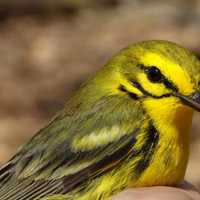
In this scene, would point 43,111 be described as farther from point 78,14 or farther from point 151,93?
point 151,93

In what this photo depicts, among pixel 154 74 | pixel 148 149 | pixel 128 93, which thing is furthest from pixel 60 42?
pixel 148 149

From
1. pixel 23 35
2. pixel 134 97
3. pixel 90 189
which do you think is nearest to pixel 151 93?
pixel 134 97

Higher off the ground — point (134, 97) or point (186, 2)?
point (186, 2)

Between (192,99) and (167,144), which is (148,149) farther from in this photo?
(192,99)

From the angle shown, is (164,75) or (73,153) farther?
(73,153)

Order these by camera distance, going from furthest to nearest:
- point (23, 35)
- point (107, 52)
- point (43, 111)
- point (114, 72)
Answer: point (23, 35)
point (107, 52)
point (43, 111)
point (114, 72)

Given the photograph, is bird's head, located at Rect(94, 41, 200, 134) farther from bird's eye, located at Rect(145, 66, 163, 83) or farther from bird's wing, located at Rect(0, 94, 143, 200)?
bird's wing, located at Rect(0, 94, 143, 200)
